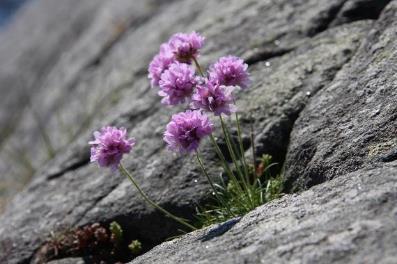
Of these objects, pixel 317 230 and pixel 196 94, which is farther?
pixel 196 94

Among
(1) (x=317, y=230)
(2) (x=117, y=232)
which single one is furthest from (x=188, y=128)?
(2) (x=117, y=232)

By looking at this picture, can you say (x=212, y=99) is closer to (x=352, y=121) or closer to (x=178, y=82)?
(x=178, y=82)

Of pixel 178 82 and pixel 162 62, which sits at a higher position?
pixel 162 62

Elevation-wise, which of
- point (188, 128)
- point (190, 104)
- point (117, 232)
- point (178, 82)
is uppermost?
point (178, 82)

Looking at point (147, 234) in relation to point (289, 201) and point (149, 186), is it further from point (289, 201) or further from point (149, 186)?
point (289, 201)

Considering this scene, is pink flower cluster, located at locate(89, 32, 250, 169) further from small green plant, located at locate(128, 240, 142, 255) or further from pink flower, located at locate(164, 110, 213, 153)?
small green plant, located at locate(128, 240, 142, 255)

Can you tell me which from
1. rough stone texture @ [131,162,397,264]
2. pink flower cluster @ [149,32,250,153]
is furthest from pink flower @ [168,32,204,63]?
rough stone texture @ [131,162,397,264]
